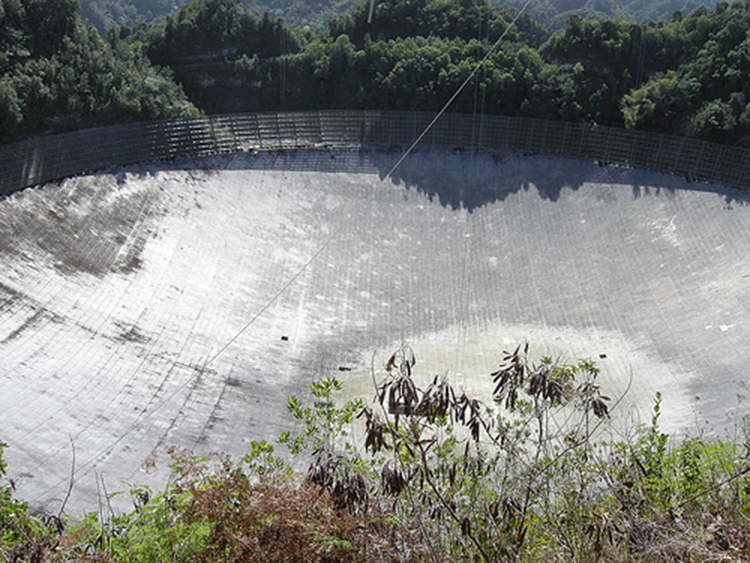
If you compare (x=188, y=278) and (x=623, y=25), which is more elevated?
(x=623, y=25)

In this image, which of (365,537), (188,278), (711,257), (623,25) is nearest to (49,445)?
(188,278)

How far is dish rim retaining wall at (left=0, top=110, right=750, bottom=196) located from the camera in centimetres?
1795

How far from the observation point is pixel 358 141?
22562 millimetres

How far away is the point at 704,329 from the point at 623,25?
545 inches

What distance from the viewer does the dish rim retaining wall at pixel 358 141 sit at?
58.9 feet

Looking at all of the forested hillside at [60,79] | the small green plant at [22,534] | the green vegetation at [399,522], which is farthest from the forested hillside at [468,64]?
the small green plant at [22,534]

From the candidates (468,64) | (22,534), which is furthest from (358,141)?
(22,534)

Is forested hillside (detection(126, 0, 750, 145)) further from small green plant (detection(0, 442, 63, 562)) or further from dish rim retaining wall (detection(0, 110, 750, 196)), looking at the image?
small green plant (detection(0, 442, 63, 562))

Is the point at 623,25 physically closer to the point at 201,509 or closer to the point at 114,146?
the point at 114,146

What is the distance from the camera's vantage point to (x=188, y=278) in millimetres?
16234

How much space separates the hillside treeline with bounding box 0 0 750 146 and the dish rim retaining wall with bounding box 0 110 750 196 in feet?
3.09

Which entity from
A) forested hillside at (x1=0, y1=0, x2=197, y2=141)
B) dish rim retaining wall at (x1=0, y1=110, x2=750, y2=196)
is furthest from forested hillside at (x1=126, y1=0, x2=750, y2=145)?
forested hillside at (x1=0, y1=0, x2=197, y2=141)

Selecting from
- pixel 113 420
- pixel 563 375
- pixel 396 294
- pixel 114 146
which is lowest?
pixel 396 294

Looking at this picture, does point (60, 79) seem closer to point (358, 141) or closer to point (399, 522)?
A: point (358, 141)
